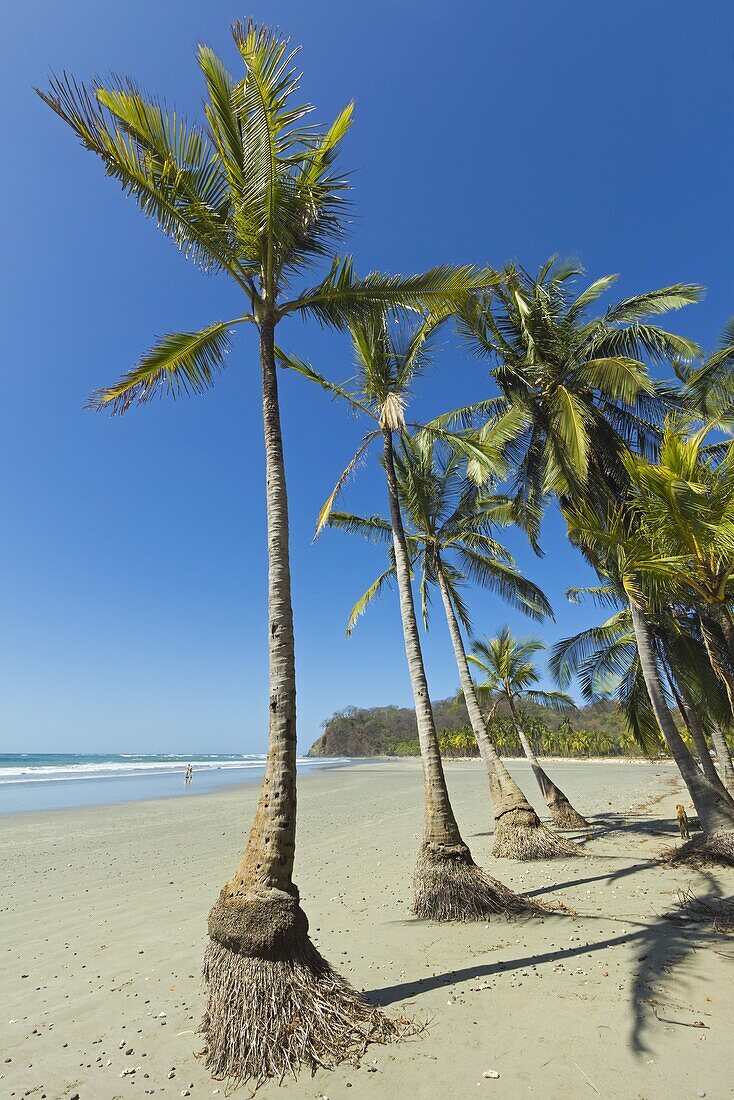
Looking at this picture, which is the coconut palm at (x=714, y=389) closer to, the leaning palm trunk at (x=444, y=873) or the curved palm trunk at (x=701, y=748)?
the curved palm trunk at (x=701, y=748)

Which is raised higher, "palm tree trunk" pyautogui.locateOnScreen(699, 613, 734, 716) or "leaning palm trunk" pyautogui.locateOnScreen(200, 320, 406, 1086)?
"palm tree trunk" pyautogui.locateOnScreen(699, 613, 734, 716)

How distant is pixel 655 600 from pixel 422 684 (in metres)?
4.82

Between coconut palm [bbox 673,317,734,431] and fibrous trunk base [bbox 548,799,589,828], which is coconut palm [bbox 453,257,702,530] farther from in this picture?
fibrous trunk base [bbox 548,799,589,828]

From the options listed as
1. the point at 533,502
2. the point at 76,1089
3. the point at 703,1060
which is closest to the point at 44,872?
the point at 76,1089

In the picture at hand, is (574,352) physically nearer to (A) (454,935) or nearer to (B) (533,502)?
(B) (533,502)

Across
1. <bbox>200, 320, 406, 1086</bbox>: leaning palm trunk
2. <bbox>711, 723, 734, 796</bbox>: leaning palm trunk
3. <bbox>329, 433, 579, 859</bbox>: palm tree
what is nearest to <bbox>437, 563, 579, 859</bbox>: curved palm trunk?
<bbox>329, 433, 579, 859</bbox>: palm tree

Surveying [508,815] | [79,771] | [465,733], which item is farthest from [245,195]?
[465,733]

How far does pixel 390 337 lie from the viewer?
911 cm

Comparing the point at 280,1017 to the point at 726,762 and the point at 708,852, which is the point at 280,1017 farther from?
the point at 726,762

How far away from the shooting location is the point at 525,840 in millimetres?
9953

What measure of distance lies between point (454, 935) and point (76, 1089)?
3.93 m

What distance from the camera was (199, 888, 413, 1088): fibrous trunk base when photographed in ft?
11.6

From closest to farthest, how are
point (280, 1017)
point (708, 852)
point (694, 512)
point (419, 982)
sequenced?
point (280, 1017) < point (419, 982) < point (694, 512) < point (708, 852)

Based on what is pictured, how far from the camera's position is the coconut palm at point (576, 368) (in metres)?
10.3
